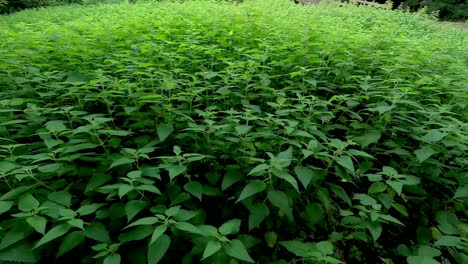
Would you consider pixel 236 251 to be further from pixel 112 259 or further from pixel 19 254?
pixel 19 254

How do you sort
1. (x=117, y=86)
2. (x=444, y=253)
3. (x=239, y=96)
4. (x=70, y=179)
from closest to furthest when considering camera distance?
(x=70, y=179), (x=444, y=253), (x=117, y=86), (x=239, y=96)

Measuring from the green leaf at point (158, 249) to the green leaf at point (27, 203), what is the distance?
58 cm

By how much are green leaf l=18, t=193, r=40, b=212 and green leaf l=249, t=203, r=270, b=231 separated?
1.02m

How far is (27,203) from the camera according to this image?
4.75ft

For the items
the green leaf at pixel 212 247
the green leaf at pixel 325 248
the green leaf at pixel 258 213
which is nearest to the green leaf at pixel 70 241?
the green leaf at pixel 212 247

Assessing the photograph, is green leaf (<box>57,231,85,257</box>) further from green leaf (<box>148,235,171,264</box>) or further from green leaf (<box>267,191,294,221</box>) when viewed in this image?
green leaf (<box>267,191,294,221</box>)

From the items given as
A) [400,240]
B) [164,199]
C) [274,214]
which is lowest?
[400,240]

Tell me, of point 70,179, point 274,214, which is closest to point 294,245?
point 274,214

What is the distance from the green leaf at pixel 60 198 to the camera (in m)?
1.53

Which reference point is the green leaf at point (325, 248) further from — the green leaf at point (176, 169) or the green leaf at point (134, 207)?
the green leaf at point (134, 207)

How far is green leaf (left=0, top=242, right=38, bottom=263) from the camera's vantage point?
133 centimetres

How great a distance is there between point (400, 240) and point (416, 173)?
467mm

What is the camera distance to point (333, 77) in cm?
319

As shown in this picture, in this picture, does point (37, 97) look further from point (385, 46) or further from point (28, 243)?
point (385, 46)
